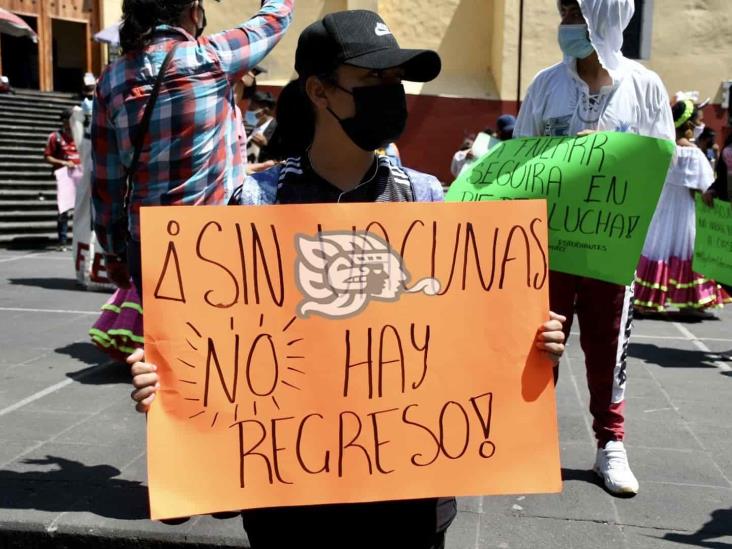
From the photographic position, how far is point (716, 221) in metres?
5.77

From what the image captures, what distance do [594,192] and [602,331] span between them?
2.44 feet

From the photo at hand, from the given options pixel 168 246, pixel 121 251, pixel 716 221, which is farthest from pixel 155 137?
pixel 716 221

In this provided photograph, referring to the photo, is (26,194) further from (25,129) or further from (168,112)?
(168,112)

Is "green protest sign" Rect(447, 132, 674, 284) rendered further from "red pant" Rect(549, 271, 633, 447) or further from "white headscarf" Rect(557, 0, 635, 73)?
"white headscarf" Rect(557, 0, 635, 73)

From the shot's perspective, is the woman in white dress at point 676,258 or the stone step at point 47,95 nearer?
the woman in white dress at point 676,258

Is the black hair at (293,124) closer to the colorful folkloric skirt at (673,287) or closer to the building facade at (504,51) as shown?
the colorful folkloric skirt at (673,287)

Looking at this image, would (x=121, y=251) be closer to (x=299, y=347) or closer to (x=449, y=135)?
(x=299, y=347)

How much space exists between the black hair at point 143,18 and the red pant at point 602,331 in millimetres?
1717

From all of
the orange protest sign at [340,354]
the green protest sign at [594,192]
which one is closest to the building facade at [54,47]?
the green protest sign at [594,192]

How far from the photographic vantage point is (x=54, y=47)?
73.5ft

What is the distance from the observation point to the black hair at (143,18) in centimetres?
296

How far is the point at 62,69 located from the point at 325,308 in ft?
78.2

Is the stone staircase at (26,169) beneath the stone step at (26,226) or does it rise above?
above

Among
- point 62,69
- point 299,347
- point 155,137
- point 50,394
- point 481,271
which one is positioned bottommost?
point 50,394
